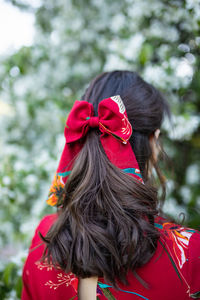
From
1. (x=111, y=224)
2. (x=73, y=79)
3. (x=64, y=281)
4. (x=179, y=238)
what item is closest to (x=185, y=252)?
(x=179, y=238)

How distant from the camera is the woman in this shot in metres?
0.73

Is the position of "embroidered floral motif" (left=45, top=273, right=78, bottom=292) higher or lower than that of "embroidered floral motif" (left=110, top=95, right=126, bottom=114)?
lower

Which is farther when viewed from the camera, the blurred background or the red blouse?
the blurred background

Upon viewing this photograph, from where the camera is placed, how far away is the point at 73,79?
2232mm

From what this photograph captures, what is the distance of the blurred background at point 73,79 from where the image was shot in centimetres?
165

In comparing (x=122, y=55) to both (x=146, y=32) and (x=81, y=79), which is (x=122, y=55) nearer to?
(x=146, y=32)

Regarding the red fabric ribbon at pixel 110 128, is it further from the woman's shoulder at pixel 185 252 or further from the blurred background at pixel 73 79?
the blurred background at pixel 73 79

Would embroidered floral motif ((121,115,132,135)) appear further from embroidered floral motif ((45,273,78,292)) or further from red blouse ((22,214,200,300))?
embroidered floral motif ((45,273,78,292))

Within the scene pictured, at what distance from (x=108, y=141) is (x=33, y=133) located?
144 cm

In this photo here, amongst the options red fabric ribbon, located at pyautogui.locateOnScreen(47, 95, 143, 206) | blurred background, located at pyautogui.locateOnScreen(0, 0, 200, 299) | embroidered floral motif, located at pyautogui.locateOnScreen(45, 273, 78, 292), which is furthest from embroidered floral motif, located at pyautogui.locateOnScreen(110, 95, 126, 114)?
blurred background, located at pyautogui.locateOnScreen(0, 0, 200, 299)

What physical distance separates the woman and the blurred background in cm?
64

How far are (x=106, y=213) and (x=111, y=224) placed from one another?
0.04 m

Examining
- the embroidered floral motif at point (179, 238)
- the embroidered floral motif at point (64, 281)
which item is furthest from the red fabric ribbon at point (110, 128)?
the embroidered floral motif at point (64, 281)

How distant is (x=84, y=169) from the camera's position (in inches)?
32.9
